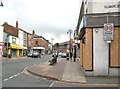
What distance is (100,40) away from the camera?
18531mm

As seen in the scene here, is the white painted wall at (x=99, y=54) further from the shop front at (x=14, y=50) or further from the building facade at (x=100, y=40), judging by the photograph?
the shop front at (x=14, y=50)

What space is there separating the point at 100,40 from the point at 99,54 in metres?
0.95

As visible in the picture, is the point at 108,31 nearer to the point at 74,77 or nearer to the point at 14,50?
the point at 74,77

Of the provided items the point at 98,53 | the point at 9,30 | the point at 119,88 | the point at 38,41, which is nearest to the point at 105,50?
the point at 98,53

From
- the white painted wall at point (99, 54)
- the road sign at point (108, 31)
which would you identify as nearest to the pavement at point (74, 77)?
the white painted wall at point (99, 54)

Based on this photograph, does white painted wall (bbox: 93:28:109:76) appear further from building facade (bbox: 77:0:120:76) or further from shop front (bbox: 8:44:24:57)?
shop front (bbox: 8:44:24:57)

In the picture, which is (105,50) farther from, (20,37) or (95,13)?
(20,37)

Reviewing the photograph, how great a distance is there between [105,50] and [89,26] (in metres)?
1.95

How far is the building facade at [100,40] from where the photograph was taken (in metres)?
18.2

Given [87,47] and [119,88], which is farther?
[87,47]

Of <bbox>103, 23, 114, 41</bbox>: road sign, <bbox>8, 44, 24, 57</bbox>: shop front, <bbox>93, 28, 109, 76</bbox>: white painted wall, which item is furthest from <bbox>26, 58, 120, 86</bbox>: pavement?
<bbox>8, 44, 24, 57</bbox>: shop front

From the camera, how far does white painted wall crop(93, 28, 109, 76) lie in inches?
723

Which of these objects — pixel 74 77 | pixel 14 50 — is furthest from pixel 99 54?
pixel 14 50

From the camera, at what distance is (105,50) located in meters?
18.4
